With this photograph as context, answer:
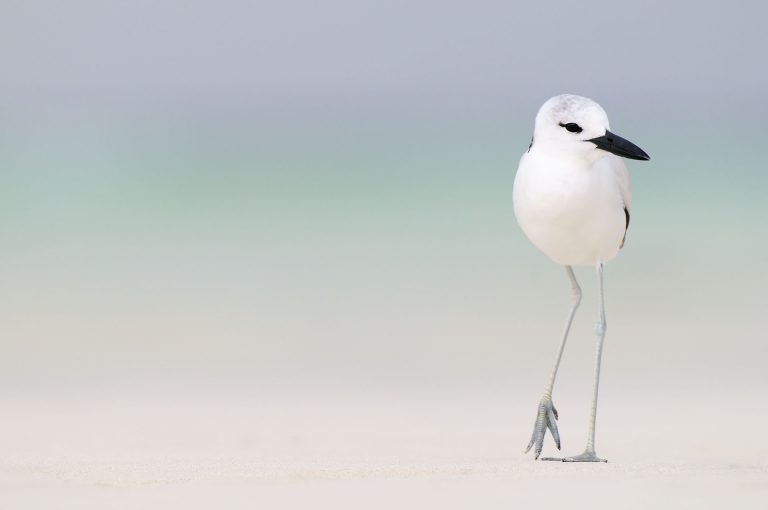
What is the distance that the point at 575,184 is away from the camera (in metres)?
8.82

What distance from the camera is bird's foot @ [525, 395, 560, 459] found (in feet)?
31.3

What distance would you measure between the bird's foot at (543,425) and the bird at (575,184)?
50 centimetres

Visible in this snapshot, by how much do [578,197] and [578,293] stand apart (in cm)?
119

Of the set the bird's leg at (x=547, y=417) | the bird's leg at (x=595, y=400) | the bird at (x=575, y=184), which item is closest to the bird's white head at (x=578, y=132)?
the bird at (x=575, y=184)

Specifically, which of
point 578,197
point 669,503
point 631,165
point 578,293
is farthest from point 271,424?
point 631,165

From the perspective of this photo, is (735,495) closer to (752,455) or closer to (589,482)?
(589,482)

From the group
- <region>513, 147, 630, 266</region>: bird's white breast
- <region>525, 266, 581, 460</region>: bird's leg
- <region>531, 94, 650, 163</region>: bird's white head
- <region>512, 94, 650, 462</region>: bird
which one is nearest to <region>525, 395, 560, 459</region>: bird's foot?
<region>525, 266, 581, 460</region>: bird's leg

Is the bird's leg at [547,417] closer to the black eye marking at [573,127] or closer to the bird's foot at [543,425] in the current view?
the bird's foot at [543,425]

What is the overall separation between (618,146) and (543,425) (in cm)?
192

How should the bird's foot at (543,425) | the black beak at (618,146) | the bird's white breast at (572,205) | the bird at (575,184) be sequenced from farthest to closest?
the bird's foot at (543,425) < the bird's white breast at (572,205) < the bird at (575,184) < the black beak at (618,146)

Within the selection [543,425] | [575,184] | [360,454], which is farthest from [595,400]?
[360,454]

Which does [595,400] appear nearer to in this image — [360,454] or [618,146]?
[618,146]

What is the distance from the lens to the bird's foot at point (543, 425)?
9531 millimetres

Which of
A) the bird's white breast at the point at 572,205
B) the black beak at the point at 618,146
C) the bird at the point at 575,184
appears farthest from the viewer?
the bird's white breast at the point at 572,205
